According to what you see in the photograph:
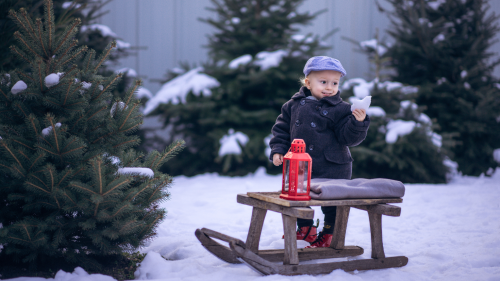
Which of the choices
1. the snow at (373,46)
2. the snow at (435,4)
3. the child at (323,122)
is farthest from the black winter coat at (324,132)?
the snow at (435,4)

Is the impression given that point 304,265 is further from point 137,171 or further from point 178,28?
point 178,28

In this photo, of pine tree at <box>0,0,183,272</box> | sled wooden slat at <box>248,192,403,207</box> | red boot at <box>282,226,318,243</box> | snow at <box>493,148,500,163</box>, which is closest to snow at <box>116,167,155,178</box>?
pine tree at <box>0,0,183,272</box>

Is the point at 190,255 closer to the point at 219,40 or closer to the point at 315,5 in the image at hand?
the point at 219,40

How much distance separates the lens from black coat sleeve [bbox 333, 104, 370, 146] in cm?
217

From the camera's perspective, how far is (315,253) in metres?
2.30

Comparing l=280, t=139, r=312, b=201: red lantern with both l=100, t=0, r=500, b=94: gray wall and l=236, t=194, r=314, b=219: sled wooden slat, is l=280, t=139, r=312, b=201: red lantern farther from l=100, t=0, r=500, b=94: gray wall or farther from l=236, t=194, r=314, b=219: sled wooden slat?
l=100, t=0, r=500, b=94: gray wall

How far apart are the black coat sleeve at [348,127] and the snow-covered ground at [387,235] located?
770 millimetres

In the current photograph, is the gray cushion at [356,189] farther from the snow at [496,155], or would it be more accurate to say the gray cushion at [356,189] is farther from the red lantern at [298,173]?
the snow at [496,155]

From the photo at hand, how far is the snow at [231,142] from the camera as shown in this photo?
5289 millimetres

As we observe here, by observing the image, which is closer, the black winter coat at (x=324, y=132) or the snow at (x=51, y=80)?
the snow at (x=51, y=80)

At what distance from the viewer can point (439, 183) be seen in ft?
18.4

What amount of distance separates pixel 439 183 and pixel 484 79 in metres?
2.07

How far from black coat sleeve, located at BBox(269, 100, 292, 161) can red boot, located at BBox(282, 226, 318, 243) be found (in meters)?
0.56

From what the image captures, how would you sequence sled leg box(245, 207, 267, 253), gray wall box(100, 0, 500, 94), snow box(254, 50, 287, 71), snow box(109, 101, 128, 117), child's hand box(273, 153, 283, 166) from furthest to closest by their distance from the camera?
gray wall box(100, 0, 500, 94) → snow box(254, 50, 287, 71) → child's hand box(273, 153, 283, 166) → sled leg box(245, 207, 267, 253) → snow box(109, 101, 128, 117)
